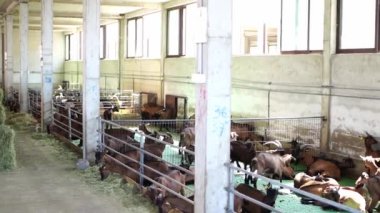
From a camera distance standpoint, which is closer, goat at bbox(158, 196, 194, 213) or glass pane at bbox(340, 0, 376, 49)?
goat at bbox(158, 196, 194, 213)

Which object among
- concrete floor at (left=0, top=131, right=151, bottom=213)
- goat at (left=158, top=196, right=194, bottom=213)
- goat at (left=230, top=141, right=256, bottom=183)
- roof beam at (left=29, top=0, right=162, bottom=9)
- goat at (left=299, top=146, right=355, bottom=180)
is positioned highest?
roof beam at (left=29, top=0, right=162, bottom=9)

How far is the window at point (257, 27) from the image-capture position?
13.0m

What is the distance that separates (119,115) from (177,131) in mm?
3513

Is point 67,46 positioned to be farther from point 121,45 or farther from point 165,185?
point 165,185

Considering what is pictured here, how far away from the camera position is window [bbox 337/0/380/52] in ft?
32.3

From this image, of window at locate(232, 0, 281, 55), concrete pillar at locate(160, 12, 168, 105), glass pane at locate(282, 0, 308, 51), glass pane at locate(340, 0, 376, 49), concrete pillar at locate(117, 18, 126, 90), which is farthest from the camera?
concrete pillar at locate(117, 18, 126, 90)

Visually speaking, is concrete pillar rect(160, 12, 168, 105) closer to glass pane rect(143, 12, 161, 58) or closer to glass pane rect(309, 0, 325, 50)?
glass pane rect(143, 12, 161, 58)

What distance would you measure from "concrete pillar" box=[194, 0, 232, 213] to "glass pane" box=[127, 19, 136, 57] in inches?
673

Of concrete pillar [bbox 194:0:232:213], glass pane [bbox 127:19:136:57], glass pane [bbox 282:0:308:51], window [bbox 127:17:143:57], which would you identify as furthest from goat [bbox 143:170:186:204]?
glass pane [bbox 127:19:136:57]

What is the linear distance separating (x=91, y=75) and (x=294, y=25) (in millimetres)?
4937

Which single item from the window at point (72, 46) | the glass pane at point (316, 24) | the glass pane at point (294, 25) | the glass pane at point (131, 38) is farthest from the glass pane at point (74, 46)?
the glass pane at point (316, 24)

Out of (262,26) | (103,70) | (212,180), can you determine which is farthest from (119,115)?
(212,180)

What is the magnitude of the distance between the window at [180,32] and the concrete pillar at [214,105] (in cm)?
1148

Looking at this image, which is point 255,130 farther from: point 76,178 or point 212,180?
point 212,180
